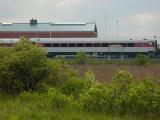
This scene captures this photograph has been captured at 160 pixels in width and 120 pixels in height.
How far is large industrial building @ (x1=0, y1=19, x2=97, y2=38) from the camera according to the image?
240ft

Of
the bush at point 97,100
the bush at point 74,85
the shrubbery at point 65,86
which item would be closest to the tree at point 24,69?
the shrubbery at point 65,86

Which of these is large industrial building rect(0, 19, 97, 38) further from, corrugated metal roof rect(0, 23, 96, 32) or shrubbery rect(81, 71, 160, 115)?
shrubbery rect(81, 71, 160, 115)

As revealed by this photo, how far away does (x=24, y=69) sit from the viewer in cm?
1258

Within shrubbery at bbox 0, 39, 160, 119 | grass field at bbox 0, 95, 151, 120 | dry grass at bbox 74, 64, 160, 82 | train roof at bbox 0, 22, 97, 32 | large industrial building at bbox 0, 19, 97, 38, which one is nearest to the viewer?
grass field at bbox 0, 95, 151, 120

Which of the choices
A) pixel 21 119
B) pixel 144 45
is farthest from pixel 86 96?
pixel 144 45

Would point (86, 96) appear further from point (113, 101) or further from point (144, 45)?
point (144, 45)

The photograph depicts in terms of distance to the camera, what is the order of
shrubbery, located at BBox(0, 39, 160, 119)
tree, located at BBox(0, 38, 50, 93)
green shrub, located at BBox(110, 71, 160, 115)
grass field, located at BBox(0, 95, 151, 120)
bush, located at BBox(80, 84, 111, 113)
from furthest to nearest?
tree, located at BBox(0, 38, 50, 93), bush, located at BBox(80, 84, 111, 113), shrubbery, located at BBox(0, 39, 160, 119), green shrub, located at BBox(110, 71, 160, 115), grass field, located at BBox(0, 95, 151, 120)

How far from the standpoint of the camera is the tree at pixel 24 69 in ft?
40.8

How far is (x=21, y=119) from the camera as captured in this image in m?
8.90

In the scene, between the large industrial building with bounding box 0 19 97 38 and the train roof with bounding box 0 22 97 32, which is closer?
the large industrial building with bounding box 0 19 97 38

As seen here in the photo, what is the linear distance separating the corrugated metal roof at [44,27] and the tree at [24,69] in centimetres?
6146

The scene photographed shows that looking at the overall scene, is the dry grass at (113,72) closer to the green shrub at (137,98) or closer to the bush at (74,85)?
the bush at (74,85)

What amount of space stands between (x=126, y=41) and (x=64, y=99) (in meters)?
47.8

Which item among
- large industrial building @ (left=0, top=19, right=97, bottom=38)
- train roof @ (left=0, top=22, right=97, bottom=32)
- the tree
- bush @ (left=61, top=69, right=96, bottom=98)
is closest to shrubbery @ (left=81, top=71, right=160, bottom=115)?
bush @ (left=61, top=69, right=96, bottom=98)
